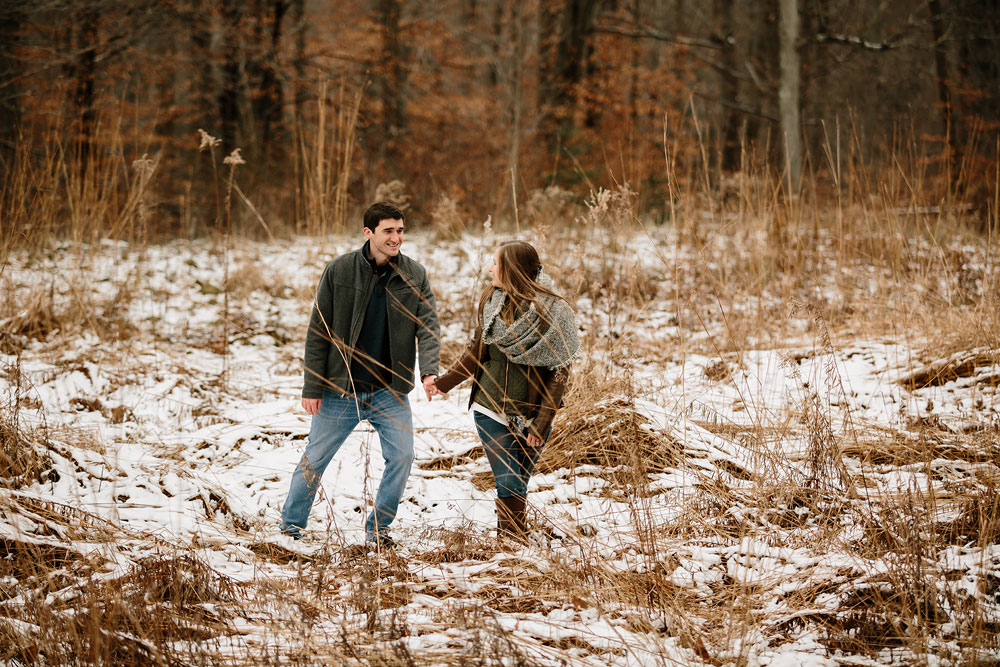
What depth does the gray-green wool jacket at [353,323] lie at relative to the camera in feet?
10.0

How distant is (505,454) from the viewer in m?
2.96

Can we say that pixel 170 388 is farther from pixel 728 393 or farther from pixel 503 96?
pixel 503 96

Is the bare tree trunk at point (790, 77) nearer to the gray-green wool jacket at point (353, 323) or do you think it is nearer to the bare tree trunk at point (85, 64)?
the gray-green wool jacket at point (353, 323)

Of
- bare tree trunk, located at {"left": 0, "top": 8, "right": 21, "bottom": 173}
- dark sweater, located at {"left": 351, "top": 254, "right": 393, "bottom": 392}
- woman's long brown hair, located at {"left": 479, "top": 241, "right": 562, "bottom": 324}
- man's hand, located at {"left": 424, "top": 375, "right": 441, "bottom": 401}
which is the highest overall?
bare tree trunk, located at {"left": 0, "top": 8, "right": 21, "bottom": 173}

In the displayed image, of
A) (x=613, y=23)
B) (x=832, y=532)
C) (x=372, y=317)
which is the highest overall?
(x=613, y=23)

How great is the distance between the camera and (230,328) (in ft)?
21.2

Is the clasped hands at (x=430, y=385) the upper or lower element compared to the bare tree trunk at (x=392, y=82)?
lower

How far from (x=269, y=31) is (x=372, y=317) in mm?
10361

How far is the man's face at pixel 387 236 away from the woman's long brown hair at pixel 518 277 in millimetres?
478

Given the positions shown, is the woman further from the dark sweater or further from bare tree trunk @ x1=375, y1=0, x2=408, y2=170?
bare tree trunk @ x1=375, y1=0, x2=408, y2=170

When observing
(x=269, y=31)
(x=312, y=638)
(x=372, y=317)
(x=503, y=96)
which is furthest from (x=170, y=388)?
(x=503, y=96)

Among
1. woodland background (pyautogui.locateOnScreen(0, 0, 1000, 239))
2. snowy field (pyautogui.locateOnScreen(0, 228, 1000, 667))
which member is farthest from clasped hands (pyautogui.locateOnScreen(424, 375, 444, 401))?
woodland background (pyautogui.locateOnScreen(0, 0, 1000, 239))

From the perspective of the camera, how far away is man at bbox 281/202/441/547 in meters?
3.03

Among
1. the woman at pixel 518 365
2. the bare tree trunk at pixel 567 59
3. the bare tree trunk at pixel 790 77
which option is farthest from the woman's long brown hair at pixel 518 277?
the bare tree trunk at pixel 567 59
